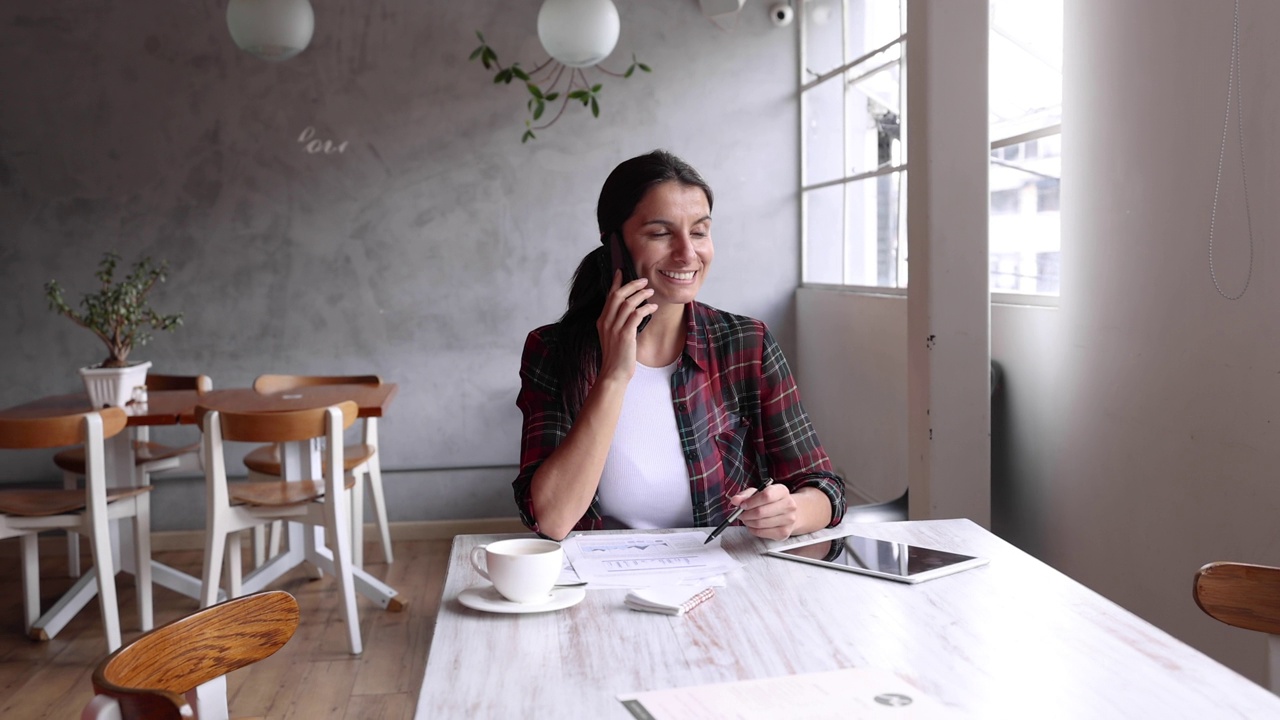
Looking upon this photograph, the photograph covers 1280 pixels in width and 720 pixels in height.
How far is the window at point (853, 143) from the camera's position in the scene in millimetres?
3996

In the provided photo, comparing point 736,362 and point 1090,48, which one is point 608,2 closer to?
point 1090,48

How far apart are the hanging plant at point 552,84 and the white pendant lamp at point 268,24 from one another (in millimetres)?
1132

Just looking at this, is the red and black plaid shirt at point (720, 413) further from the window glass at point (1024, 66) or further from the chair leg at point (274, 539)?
the chair leg at point (274, 539)

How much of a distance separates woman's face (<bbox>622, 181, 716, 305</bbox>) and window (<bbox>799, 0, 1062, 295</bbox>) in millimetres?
1292

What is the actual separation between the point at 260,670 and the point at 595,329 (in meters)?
2.03

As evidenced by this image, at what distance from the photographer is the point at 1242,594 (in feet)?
4.58

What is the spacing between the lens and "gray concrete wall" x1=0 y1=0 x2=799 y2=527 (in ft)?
15.8

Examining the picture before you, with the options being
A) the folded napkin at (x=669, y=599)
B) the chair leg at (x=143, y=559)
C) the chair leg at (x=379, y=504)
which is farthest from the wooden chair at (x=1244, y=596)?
the chair leg at (x=379, y=504)

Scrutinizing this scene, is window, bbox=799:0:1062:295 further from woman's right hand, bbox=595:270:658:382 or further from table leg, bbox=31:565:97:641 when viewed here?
table leg, bbox=31:565:97:641

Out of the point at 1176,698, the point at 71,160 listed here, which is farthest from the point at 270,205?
the point at 1176,698

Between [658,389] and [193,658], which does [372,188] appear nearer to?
[658,389]

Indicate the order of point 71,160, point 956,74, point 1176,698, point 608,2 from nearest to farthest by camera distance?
point 1176,698, point 956,74, point 608,2, point 71,160

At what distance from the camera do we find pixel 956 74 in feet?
9.22

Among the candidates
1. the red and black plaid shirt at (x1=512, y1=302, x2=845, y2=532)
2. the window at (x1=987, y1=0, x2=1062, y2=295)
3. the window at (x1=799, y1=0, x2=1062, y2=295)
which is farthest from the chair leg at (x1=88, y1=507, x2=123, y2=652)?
the window at (x1=987, y1=0, x2=1062, y2=295)
